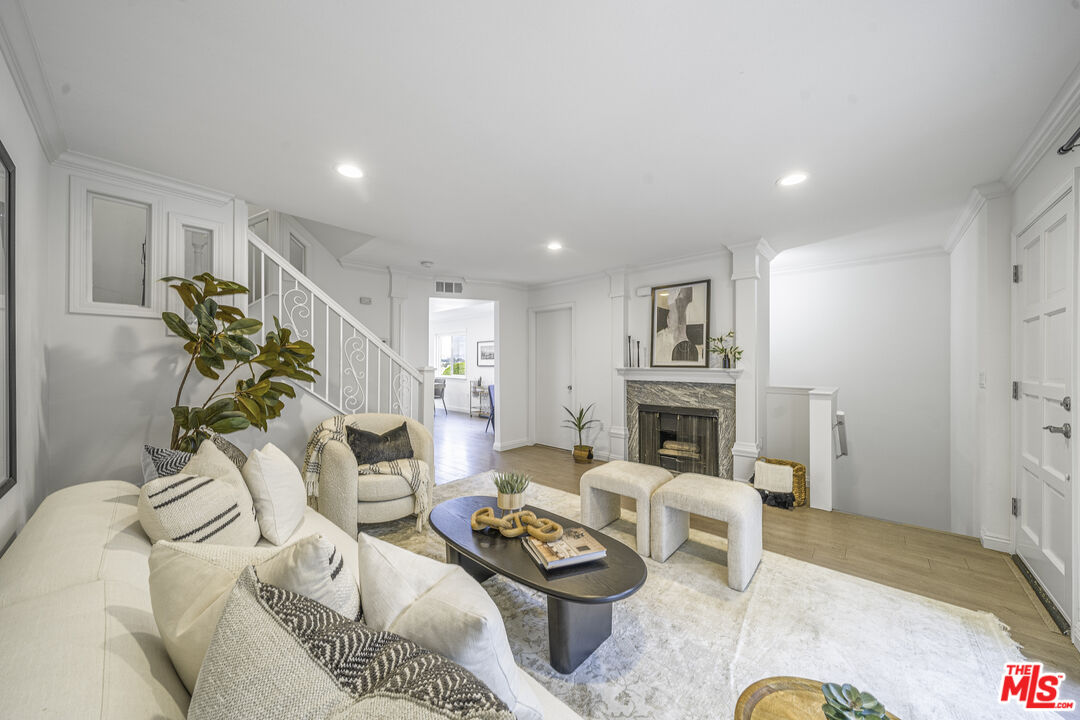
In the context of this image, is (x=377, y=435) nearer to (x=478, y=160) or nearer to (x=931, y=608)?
(x=478, y=160)

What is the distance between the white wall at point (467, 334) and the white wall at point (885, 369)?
19.0 ft

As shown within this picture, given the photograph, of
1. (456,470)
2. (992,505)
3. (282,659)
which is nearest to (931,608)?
(992,505)

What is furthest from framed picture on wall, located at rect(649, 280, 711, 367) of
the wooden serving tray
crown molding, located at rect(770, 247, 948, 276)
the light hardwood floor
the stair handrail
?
the wooden serving tray

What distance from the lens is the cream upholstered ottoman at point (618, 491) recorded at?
2.61 metres

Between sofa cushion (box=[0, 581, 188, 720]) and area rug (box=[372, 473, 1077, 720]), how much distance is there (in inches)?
52.9

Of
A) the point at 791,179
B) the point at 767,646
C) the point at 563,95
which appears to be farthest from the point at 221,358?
the point at 791,179

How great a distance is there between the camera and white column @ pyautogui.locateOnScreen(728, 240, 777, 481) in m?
3.89

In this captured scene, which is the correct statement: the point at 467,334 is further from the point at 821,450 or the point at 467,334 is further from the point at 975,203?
the point at 975,203

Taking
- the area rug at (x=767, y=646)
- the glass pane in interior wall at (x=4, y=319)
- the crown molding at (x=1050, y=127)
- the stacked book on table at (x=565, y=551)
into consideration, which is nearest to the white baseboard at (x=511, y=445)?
the area rug at (x=767, y=646)

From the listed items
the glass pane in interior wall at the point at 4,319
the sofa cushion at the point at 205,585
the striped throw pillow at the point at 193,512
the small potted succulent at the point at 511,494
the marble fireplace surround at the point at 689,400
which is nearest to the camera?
the sofa cushion at the point at 205,585

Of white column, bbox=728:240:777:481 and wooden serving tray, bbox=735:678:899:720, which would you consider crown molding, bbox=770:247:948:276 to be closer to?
white column, bbox=728:240:777:481

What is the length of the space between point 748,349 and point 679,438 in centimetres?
124

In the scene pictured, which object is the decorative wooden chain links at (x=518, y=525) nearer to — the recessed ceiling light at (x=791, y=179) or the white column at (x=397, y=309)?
the recessed ceiling light at (x=791, y=179)

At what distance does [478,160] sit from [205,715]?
2.42 meters
